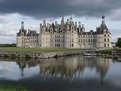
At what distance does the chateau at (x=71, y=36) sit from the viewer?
116 meters

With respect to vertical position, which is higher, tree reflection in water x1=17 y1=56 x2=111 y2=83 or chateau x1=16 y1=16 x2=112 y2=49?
chateau x1=16 y1=16 x2=112 y2=49

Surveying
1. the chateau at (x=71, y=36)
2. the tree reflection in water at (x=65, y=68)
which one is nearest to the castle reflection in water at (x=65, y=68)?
the tree reflection in water at (x=65, y=68)

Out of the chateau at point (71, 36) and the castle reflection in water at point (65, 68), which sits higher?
the chateau at point (71, 36)

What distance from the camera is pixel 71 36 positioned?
117188 mm

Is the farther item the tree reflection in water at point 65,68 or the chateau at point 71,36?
the chateau at point 71,36

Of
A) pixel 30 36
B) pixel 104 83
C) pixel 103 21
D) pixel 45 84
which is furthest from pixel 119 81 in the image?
pixel 30 36

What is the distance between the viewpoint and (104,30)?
115 meters

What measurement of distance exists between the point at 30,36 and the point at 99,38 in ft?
116

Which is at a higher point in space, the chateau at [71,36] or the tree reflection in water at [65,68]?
the chateau at [71,36]

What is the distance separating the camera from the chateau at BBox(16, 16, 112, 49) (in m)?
116

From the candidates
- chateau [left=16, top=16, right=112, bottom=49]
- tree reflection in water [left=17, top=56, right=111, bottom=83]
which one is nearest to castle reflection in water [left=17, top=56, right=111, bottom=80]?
tree reflection in water [left=17, top=56, right=111, bottom=83]

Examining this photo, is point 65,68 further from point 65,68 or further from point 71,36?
point 71,36

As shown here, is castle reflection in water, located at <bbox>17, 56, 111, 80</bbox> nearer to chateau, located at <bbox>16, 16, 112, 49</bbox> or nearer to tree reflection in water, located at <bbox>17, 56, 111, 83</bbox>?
tree reflection in water, located at <bbox>17, 56, 111, 83</bbox>

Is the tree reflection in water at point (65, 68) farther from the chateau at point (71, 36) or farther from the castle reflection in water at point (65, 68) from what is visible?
the chateau at point (71, 36)
